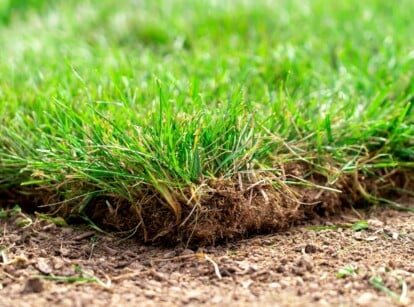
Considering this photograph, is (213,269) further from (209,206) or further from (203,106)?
(203,106)

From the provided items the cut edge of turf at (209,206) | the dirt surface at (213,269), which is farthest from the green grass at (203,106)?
the dirt surface at (213,269)

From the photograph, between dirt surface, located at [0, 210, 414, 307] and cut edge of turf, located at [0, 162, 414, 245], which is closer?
dirt surface, located at [0, 210, 414, 307]

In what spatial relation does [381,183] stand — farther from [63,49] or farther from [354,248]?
[63,49]

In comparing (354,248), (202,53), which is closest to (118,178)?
(354,248)

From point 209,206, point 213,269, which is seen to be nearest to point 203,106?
point 209,206

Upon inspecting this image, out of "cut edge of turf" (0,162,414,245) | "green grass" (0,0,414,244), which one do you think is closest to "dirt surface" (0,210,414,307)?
"cut edge of turf" (0,162,414,245)

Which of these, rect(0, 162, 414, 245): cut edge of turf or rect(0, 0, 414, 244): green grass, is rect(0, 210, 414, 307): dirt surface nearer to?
rect(0, 162, 414, 245): cut edge of turf
